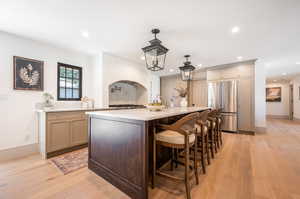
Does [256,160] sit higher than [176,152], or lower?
lower

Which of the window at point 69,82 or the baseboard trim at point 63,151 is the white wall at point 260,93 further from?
the window at point 69,82

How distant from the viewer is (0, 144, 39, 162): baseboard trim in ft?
8.50

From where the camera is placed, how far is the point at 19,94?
9.34ft

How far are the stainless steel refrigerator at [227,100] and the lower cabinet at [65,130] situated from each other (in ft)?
14.5

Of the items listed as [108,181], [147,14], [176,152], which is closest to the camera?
[108,181]

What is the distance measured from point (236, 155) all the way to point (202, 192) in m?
1.60

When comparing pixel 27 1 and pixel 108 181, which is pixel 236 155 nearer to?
pixel 108 181

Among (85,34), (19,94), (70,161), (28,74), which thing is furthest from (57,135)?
(85,34)

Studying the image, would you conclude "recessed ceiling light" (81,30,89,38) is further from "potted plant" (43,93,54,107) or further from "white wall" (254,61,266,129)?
"white wall" (254,61,266,129)

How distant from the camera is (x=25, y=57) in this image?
292 centimetres

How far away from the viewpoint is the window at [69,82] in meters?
3.49

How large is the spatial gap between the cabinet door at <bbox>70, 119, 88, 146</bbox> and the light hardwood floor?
0.67 metres

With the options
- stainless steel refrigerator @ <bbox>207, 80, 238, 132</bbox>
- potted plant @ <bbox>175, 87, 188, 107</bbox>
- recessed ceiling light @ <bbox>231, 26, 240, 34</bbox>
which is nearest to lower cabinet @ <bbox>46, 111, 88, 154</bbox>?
potted plant @ <bbox>175, 87, 188, 107</bbox>

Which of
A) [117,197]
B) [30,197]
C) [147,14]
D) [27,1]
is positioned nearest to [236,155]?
[117,197]
